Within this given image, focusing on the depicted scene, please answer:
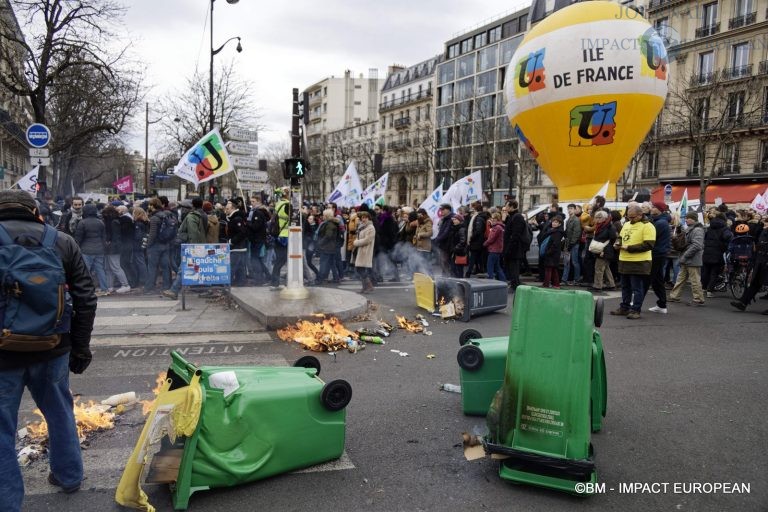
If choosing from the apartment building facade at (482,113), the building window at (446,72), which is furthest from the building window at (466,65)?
the building window at (446,72)

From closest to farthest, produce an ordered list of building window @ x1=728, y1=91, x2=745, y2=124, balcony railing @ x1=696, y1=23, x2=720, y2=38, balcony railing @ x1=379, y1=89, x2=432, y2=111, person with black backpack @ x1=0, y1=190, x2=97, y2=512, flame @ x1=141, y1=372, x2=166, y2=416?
person with black backpack @ x1=0, y1=190, x2=97, y2=512
flame @ x1=141, y1=372, x2=166, y2=416
building window @ x1=728, y1=91, x2=745, y2=124
balcony railing @ x1=696, y1=23, x2=720, y2=38
balcony railing @ x1=379, y1=89, x2=432, y2=111

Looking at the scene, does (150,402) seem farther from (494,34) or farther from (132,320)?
(494,34)

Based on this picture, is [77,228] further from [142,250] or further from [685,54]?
[685,54]

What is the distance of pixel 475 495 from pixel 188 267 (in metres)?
6.99

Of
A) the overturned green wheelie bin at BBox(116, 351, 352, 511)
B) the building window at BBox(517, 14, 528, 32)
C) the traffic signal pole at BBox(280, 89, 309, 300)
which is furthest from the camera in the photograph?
the building window at BBox(517, 14, 528, 32)

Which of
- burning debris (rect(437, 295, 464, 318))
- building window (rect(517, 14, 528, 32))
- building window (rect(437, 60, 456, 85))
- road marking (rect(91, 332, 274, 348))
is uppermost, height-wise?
building window (rect(517, 14, 528, 32))

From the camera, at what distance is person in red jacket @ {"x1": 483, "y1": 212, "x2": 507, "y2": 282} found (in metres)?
11.6

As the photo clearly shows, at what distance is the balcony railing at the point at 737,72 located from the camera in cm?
3453

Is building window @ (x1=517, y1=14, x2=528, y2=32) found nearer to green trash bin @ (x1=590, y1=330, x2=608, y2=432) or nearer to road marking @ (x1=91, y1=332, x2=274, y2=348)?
road marking @ (x1=91, y1=332, x2=274, y2=348)

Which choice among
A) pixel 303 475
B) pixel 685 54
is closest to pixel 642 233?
pixel 303 475

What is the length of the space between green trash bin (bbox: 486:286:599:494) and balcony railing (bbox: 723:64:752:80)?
38.3 m

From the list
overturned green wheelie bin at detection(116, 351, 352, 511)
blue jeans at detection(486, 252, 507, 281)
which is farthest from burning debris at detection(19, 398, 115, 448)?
blue jeans at detection(486, 252, 507, 281)

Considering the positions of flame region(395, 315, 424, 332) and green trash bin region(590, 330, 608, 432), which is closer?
green trash bin region(590, 330, 608, 432)

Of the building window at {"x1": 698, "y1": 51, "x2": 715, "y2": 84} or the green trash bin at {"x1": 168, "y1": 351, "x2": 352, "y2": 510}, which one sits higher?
the building window at {"x1": 698, "y1": 51, "x2": 715, "y2": 84}
